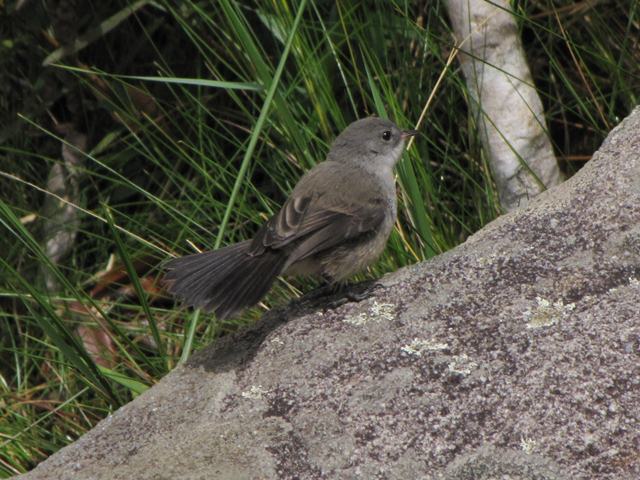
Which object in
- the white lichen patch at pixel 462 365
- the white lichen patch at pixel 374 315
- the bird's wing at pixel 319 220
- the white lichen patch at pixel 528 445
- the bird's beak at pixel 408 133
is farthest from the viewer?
the bird's beak at pixel 408 133

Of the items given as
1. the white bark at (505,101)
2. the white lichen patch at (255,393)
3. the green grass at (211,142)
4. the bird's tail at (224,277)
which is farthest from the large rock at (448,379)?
the white bark at (505,101)

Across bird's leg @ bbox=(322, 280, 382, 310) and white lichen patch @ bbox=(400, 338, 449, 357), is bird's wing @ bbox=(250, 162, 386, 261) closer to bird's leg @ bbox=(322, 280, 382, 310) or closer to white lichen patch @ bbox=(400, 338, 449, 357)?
bird's leg @ bbox=(322, 280, 382, 310)

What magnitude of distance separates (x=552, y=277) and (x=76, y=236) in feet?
8.60

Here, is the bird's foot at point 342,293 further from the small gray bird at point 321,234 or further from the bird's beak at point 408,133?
the bird's beak at point 408,133

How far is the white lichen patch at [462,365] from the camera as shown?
8.12 ft

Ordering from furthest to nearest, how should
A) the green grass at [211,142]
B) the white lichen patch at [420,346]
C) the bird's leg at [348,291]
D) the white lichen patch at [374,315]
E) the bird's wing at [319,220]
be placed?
the green grass at [211,142] < the bird's wing at [319,220] < the bird's leg at [348,291] < the white lichen patch at [374,315] < the white lichen patch at [420,346]

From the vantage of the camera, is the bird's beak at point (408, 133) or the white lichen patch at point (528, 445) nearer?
the white lichen patch at point (528, 445)

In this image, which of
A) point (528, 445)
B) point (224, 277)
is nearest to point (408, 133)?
point (224, 277)

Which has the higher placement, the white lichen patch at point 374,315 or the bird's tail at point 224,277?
the bird's tail at point 224,277

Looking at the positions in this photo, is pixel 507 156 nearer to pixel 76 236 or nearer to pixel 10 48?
pixel 76 236

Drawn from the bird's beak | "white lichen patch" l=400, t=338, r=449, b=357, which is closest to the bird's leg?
"white lichen patch" l=400, t=338, r=449, b=357

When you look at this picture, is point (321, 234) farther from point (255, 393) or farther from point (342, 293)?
point (255, 393)

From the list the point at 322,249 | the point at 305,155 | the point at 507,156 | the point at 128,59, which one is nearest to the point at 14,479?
the point at 322,249

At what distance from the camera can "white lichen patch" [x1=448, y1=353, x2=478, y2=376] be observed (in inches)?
97.4
